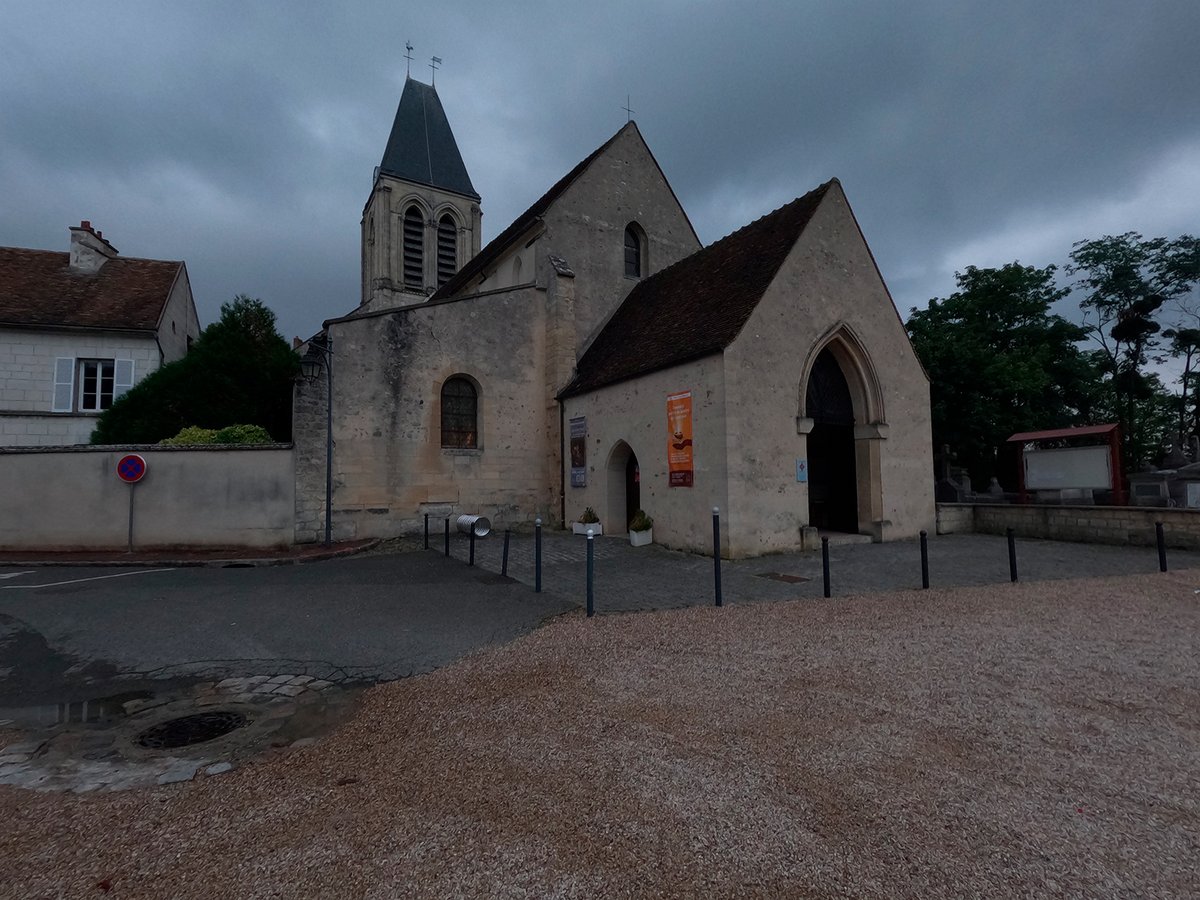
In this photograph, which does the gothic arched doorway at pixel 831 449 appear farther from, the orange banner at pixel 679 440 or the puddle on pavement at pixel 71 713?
the puddle on pavement at pixel 71 713

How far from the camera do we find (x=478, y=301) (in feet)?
51.8

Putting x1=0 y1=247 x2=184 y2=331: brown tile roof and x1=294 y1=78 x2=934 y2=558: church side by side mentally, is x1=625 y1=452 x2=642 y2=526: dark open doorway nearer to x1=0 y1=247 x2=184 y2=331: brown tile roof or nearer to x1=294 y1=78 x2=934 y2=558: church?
x1=294 y1=78 x2=934 y2=558: church

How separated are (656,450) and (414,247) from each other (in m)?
23.6

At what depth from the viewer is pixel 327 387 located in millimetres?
13477

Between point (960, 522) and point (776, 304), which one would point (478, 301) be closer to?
point (776, 304)

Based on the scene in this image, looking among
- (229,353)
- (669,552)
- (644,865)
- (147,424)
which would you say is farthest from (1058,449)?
(147,424)

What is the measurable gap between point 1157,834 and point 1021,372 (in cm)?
2119

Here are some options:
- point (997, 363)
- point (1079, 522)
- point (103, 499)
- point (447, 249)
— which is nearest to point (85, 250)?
point (103, 499)

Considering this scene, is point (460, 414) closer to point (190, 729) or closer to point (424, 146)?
point (190, 729)

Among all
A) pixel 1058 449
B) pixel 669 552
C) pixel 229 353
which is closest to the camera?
pixel 669 552

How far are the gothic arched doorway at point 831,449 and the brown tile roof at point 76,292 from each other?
1929 centimetres

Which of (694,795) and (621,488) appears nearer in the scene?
(694,795)

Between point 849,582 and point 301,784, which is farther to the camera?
point 849,582

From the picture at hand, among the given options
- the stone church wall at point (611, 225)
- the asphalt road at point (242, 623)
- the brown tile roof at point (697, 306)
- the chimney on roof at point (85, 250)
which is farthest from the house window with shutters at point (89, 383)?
the brown tile roof at point (697, 306)
